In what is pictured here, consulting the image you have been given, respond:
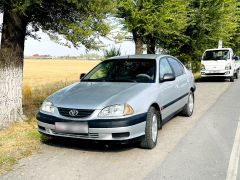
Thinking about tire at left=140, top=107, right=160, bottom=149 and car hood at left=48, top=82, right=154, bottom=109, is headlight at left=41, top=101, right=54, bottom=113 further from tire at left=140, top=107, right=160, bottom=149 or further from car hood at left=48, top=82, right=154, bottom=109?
tire at left=140, top=107, right=160, bottom=149

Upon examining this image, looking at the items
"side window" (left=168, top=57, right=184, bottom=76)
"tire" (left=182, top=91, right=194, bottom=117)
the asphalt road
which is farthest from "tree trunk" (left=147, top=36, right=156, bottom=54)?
the asphalt road

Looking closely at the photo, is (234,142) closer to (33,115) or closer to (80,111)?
(80,111)

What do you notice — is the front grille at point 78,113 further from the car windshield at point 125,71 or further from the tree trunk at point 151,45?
the tree trunk at point 151,45

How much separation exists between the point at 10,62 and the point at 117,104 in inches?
119

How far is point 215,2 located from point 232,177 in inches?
699

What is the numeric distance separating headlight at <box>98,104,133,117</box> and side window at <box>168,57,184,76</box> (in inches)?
106

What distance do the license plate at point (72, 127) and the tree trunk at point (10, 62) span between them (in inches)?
88.0

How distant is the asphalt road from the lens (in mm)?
4980

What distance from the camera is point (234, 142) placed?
21.6ft

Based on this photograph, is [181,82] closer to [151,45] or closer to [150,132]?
[150,132]

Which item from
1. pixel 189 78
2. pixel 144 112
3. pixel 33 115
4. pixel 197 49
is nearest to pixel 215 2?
pixel 197 49

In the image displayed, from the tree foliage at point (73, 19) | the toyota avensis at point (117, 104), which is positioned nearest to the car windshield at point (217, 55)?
the toyota avensis at point (117, 104)

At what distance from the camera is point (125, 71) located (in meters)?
7.28

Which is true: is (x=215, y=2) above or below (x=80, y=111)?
above
